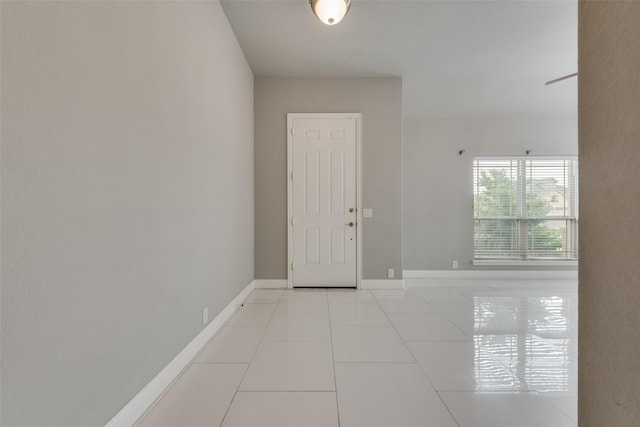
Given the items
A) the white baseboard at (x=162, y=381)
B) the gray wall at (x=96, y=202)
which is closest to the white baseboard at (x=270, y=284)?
the white baseboard at (x=162, y=381)

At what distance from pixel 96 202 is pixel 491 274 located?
5.79 metres

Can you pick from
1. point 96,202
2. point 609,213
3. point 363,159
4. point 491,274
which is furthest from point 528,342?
point 491,274

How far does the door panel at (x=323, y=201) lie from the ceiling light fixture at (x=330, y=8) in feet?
5.23

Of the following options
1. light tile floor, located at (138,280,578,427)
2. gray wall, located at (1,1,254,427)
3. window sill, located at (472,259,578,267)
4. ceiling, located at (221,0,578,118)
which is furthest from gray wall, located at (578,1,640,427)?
window sill, located at (472,259,578,267)

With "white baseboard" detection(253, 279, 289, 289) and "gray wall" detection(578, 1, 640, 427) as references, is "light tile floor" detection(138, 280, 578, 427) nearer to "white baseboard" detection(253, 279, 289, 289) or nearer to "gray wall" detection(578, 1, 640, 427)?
"white baseboard" detection(253, 279, 289, 289)

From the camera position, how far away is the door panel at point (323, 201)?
3.89m

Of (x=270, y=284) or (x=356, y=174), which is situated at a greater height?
(x=356, y=174)

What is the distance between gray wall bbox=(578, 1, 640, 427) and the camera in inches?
24.6

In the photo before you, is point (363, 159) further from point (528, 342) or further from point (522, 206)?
point (522, 206)

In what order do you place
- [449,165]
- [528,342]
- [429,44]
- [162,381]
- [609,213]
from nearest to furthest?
[609,213]
[162,381]
[528,342]
[429,44]
[449,165]

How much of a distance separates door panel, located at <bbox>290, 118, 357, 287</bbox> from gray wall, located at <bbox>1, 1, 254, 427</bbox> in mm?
1892

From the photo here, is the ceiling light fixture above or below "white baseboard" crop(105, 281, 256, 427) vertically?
above

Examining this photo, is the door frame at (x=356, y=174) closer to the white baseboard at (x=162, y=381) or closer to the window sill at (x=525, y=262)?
the white baseboard at (x=162, y=381)

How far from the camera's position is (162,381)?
61.7 inches
